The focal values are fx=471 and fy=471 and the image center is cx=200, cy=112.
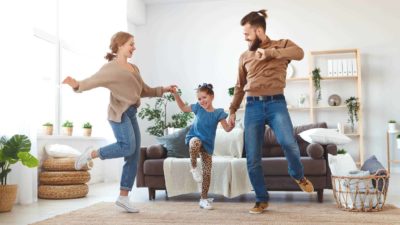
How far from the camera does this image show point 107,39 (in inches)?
262

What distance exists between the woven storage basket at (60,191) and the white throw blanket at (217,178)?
3.40 ft

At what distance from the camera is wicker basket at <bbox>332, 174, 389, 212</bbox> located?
340cm

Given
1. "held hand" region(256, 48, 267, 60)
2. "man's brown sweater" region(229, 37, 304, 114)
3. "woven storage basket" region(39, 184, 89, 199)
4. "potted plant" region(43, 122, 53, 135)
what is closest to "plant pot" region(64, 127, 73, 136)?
"potted plant" region(43, 122, 53, 135)

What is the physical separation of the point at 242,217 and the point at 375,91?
5046 mm

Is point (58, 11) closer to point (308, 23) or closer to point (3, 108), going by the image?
point (3, 108)

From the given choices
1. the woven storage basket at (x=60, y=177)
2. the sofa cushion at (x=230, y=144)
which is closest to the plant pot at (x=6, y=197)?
the woven storage basket at (x=60, y=177)

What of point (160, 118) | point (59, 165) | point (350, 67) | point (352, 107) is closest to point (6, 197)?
point (59, 165)

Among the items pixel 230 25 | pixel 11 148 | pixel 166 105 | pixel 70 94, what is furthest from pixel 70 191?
pixel 230 25

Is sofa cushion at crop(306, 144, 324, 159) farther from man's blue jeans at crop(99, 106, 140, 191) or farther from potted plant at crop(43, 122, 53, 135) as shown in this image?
potted plant at crop(43, 122, 53, 135)

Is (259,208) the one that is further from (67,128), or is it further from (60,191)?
(67,128)

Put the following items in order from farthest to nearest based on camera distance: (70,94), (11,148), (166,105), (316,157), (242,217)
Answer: (166,105), (70,94), (316,157), (11,148), (242,217)

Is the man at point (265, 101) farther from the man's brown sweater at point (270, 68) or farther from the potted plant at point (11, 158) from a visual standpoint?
the potted plant at point (11, 158)

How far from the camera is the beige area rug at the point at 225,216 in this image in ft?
9.82

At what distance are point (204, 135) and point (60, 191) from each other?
5.87ft
